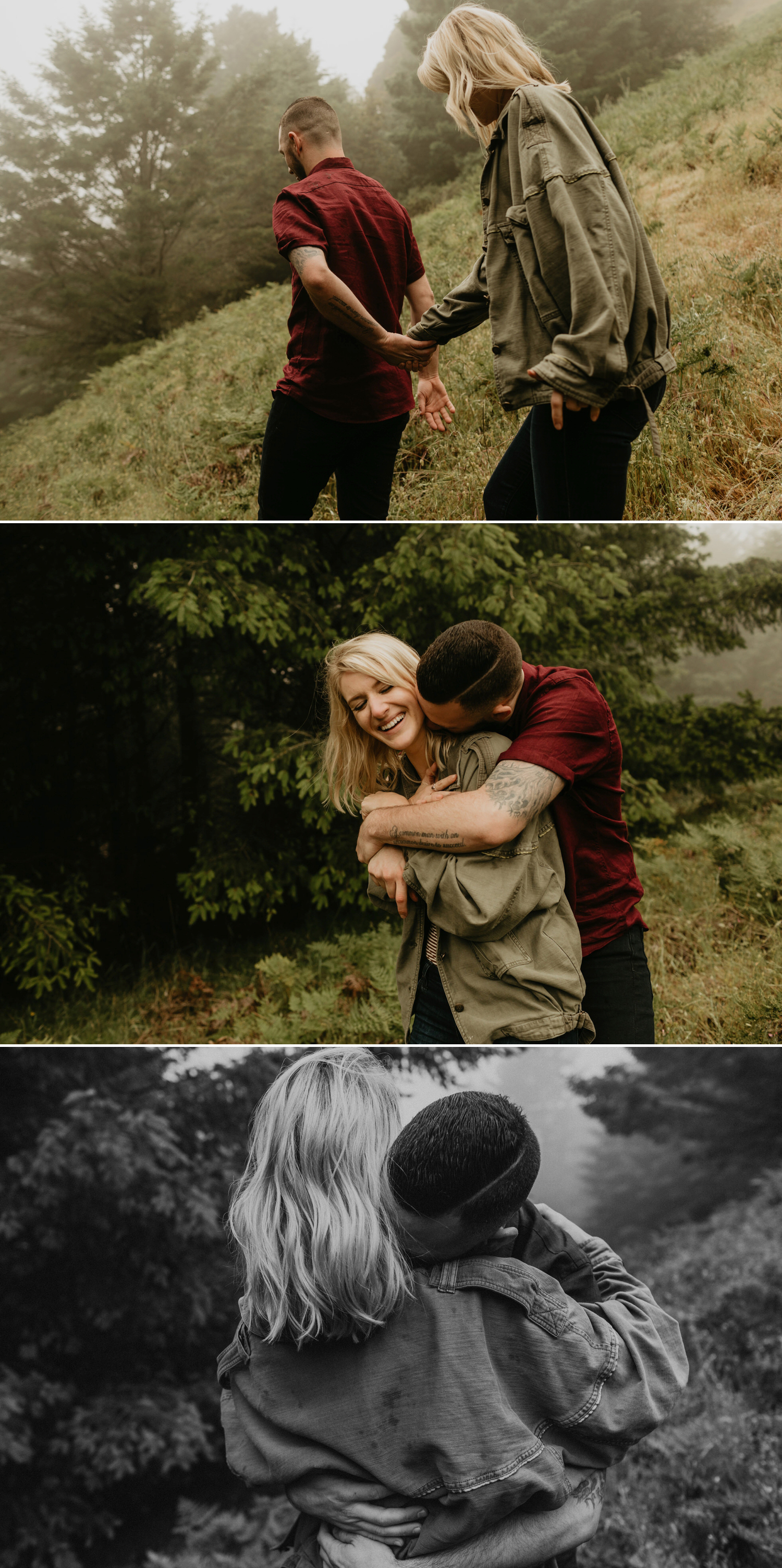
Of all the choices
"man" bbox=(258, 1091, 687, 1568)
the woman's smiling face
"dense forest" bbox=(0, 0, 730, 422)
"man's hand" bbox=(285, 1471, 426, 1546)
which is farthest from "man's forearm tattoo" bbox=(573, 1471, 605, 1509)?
"dense forest" bbox=(0, 0, 730, 422)

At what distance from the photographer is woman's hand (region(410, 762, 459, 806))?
209 centimetres

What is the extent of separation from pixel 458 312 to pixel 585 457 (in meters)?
0.76

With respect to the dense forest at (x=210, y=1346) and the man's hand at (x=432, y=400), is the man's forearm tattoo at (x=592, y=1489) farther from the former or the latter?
the man's hand at (x=432, y=400)

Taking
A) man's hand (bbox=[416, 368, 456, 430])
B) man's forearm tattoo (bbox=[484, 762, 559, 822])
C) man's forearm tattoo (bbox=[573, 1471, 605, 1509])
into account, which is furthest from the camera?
man's hand (bbox=[416, 368, 456, 430])

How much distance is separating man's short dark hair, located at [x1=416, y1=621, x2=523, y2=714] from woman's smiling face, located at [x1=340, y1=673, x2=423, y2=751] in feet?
0.53

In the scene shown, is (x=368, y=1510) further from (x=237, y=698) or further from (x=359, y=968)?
(x=237, y=698)

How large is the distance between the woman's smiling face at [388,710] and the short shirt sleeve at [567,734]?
25cm

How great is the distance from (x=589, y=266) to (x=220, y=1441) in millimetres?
2971

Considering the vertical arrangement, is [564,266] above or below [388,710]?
above

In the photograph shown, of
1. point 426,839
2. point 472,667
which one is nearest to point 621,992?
point 426,839

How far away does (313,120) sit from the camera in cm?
271

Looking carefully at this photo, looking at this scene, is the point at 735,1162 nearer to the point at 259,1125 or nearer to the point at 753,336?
the point at 259,1125

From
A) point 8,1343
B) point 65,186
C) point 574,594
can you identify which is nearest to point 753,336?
point 574,594

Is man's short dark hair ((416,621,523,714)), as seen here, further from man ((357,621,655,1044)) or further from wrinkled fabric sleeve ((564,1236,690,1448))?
wrinkled fabric sleeve ((564,1236,690,1448))
